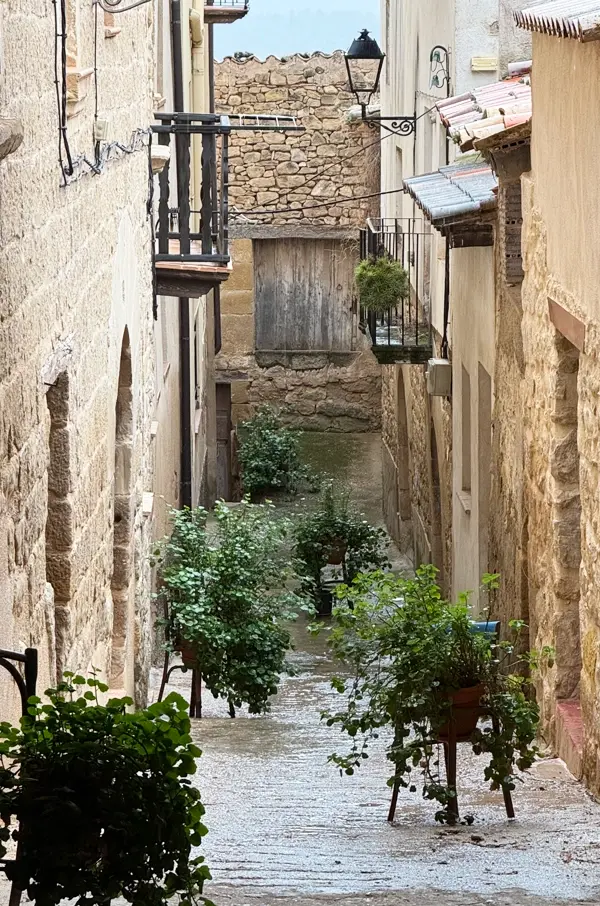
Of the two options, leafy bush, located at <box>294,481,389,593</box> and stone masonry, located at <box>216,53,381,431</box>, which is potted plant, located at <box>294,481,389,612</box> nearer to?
leafy bush, located at <box>294,481,389,593</box>

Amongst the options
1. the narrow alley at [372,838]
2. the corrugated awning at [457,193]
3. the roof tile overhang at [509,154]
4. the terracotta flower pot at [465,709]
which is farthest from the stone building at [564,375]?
the corrugated awning at [457,193]

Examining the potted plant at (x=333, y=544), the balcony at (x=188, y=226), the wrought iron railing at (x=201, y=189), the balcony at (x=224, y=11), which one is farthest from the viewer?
the balcony at (x=224, y=11)

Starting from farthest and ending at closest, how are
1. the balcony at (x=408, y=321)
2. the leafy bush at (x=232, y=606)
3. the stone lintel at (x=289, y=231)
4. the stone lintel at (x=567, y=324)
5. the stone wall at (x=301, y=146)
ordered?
the stone lintel at (x=289, y=231) → the stone wall at (x=301, y=146) → the balcony at (x=408, y=321) → the leafy bush at (x=232, y=606) → the stone lintel at (x=567, y=324)

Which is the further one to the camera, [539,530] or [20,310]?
[539,530]

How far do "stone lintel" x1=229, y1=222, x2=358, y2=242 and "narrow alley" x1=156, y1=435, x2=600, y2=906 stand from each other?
50.2 ft

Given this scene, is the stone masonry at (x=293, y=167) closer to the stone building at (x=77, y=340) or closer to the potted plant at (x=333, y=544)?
the potted plant at (x=333, y=544)

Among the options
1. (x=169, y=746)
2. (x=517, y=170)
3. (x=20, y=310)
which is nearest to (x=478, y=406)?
(x=517, y=170)

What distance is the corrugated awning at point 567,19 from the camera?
4.80m

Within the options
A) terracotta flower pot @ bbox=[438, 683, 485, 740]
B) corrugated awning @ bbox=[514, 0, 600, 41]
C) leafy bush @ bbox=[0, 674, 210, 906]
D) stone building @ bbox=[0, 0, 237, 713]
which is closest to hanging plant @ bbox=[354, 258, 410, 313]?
stone building @ bbox=[0, 0, 237, 713]

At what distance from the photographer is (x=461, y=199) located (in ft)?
30.1

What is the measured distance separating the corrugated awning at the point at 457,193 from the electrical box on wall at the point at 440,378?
2196 millimetres

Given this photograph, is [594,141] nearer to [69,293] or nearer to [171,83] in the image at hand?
[69,293]

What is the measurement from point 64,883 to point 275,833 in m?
2.52

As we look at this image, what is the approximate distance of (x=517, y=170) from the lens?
8.55 metres
